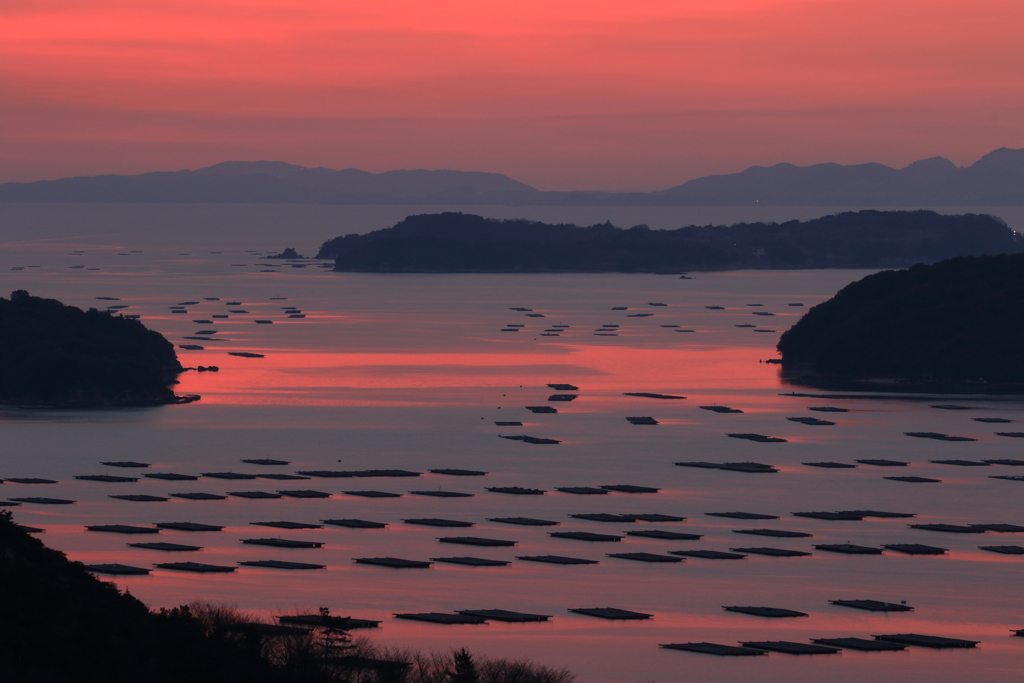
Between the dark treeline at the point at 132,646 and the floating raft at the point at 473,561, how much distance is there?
2389 cm

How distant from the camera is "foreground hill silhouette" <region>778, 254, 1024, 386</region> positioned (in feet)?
586

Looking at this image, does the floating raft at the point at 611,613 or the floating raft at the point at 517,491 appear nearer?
the floating raft at the point at 611,613

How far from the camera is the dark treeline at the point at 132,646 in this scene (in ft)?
152

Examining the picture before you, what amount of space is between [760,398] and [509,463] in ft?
159

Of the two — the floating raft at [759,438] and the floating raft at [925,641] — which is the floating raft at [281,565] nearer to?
the floating raft at [925,641]

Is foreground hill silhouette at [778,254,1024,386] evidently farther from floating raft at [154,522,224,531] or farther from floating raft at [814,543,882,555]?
floating raft at [154,522,224,531]

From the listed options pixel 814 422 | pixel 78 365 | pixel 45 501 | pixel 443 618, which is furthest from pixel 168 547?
pixel 78 365

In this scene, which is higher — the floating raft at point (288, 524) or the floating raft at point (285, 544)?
the floating raft at point (288, 524)

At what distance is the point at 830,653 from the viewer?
221 feet

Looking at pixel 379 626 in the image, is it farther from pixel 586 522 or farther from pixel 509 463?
pixel 509 463

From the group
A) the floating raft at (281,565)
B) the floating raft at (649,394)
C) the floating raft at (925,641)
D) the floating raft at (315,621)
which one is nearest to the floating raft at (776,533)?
the floating raft at (925,641)

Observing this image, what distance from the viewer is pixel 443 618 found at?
72938mm

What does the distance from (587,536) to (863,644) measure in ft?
83.1

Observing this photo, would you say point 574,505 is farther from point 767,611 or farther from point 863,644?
point 863,644
